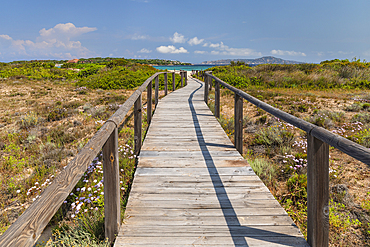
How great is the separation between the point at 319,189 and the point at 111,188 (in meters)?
1.79

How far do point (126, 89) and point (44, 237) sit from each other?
44.3 feet

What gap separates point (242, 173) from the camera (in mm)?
3305

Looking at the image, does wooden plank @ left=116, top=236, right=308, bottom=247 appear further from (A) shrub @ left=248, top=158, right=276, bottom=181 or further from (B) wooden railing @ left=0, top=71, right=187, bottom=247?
(A) shrub @ left=248, top=158, right=276, bottom=181

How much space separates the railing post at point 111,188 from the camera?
1971 mm

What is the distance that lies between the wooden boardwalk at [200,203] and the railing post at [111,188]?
0.13m

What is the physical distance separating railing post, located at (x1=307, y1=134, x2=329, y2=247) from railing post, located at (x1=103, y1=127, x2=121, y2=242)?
1743mm

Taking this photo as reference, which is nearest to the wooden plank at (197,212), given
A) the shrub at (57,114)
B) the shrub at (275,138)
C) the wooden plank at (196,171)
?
the wooden plank at (196,171)

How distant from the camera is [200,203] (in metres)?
2.61

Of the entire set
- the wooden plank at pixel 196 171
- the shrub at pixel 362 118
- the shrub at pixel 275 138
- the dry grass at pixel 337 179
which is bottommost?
the dry grass at pixel 337 179

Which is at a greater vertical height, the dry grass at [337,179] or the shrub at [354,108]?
the shrub at [354,108]

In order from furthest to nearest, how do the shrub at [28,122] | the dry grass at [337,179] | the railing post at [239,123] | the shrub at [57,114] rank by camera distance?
the shrub at [57,114], the shrub at [28,122], the railing post at [239,123], the dry grass at [337,179]

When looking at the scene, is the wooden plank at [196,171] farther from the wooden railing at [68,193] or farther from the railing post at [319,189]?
the railing post at [319,189]

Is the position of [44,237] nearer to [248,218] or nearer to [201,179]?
[201,179]

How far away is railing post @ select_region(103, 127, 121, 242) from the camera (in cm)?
197
